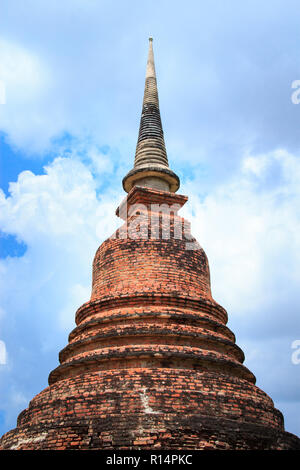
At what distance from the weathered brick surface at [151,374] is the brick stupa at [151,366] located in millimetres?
23

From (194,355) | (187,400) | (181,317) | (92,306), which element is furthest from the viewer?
(92,306)

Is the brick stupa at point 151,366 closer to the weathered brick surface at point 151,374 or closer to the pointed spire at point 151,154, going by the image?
the weathered brick surface at point 151,374

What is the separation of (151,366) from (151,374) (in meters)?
0.52

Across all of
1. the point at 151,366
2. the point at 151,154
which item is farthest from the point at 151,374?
the point at 151,154

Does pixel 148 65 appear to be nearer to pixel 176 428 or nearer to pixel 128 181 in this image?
pixel 128 181

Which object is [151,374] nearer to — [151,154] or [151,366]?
[151,366]

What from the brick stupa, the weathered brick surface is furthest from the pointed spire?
the weathered brick surface

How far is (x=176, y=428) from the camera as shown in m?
9.05

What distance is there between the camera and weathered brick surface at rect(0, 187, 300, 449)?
9.21 m

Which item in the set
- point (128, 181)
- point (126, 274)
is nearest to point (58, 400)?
point (126, 274)

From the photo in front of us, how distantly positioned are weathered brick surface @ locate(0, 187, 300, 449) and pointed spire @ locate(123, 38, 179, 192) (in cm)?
292

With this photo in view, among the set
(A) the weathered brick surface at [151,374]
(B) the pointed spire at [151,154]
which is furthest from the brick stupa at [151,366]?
(B) the pointed spire at [151,154]

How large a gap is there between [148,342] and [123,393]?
168 centimetres

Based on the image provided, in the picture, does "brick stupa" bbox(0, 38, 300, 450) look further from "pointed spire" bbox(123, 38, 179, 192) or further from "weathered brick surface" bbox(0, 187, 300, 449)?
"pointed spire" bbox(123, 38, 179, 192)
